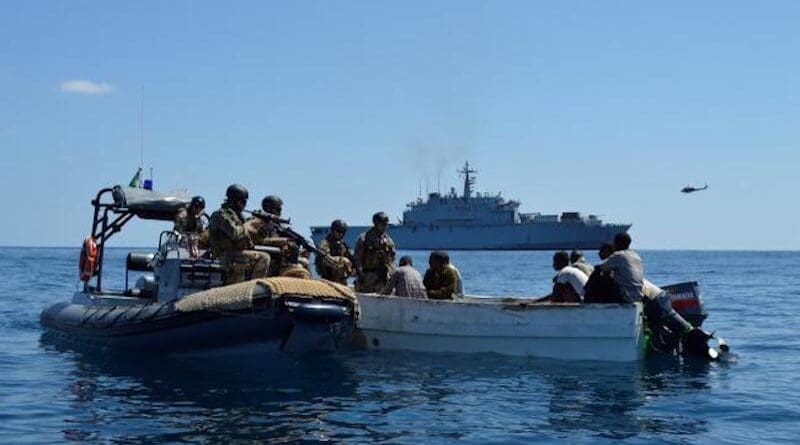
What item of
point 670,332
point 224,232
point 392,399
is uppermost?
point 224,232

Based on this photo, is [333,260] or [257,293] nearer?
[257,293]

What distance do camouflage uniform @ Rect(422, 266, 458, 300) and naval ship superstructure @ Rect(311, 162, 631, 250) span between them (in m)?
99.5

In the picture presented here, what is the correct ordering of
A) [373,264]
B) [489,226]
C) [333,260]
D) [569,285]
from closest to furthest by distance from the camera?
1. [569,285]
2. [333,260]
3. [373,264]
4. [489,226]

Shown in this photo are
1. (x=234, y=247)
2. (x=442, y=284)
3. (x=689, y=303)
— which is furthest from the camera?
(x=442, y=284)

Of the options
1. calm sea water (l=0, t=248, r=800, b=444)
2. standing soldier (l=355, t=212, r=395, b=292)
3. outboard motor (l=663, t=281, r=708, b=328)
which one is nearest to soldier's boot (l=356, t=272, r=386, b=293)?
standing soldier (l=355, t=212, r=395, b=292)

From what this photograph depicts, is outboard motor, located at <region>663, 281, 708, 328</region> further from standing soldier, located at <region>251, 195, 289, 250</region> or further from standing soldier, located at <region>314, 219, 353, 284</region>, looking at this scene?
standing soldier, located at <region>251, 195, 289, 250</region>

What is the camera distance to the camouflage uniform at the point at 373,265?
15188mm

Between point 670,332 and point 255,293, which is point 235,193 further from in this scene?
point 670,332

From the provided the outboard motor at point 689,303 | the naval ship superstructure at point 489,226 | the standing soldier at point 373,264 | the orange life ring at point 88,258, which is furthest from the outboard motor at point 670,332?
the naval ship superstructure at point 489,226

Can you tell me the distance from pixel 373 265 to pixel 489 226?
10207 centimetres

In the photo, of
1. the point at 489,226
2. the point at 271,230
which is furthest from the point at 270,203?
the point at 489,226

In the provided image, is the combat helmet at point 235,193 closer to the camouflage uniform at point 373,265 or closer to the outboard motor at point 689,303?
the camouflage uniform at point 373,265

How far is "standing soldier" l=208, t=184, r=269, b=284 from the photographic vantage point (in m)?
12.8

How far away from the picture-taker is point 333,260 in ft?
47.5
